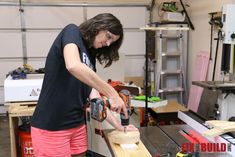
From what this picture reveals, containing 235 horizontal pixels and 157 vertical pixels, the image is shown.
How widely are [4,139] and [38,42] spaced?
1.82m

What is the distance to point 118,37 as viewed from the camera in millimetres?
1490

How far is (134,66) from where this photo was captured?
520 centimetres

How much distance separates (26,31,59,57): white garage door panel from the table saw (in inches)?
139

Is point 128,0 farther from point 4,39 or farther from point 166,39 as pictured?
point 4,39

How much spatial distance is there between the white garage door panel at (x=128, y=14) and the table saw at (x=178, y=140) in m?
3.38

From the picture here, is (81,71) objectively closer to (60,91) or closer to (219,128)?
(60,91)

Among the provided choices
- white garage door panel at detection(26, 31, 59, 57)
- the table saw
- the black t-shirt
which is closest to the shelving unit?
white garage door panel at detection(26, 31, 59, 57)

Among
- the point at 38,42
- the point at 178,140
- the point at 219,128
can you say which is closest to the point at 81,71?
the point at 178,140

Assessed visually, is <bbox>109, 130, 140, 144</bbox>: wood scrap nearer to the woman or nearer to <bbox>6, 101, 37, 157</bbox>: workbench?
the woman

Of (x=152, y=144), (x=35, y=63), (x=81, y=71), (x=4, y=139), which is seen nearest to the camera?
(x=81, y=71)

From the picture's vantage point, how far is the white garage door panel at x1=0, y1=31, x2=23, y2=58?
473cm

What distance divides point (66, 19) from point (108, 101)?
3.83 meters

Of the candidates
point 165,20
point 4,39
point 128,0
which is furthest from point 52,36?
point 165,20

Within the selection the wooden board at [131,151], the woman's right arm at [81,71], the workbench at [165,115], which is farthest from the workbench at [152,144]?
the workbench at [165,115]
